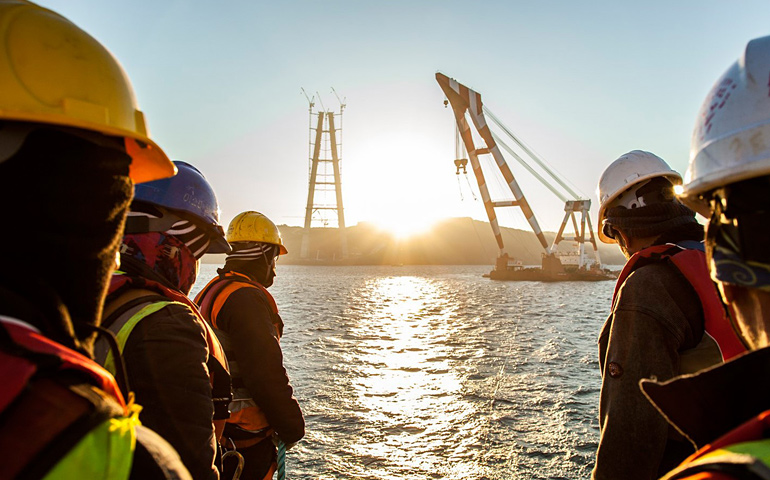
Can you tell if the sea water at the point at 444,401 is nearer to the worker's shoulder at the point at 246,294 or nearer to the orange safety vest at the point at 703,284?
the worker's shoulder at the point at 246,294

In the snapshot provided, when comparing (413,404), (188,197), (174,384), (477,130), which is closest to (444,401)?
(413,404)

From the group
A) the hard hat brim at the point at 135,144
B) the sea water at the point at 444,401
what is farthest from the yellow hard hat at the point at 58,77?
the sea water at the point at 444,401

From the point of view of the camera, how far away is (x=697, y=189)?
1.02 meters

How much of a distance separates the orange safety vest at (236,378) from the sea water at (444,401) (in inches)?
112

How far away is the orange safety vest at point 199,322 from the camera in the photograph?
1.34m

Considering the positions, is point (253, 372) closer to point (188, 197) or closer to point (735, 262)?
point (188, 197)

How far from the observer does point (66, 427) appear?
61 cm

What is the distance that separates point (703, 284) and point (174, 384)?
1845mm

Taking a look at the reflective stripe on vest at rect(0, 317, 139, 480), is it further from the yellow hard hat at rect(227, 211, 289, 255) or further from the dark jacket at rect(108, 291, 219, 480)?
the yellow hard hat at rect(227, 211, 289, 255)

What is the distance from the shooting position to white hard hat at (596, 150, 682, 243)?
90.7 inches

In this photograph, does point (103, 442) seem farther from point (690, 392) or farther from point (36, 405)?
point (690, 392)

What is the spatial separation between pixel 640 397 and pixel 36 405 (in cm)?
177

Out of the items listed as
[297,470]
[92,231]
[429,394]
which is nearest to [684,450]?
[92,231]

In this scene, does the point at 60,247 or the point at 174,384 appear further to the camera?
the point at 174,384
